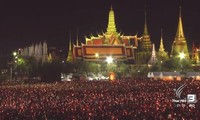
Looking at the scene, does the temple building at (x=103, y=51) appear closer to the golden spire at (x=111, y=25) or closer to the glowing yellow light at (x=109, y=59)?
the glowing yellow light at (x=109, y=59)

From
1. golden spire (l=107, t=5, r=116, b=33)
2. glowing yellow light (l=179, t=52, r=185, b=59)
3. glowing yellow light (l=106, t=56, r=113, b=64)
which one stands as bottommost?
glowing yellow light (l=106, t=56, r=113, b=64)

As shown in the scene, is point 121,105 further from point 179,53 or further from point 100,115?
point 179,53

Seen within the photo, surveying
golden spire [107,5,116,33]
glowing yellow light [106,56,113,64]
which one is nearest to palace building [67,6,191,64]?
golden spire [107,5,116,33]

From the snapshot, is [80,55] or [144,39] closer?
[80,55]

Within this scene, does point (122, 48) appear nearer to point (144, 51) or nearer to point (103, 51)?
point (103, 51)

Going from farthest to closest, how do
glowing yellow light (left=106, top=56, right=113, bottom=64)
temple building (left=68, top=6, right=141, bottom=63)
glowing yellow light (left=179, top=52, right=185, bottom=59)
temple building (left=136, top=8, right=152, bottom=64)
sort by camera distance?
temple building (left=136, top=8, right=152, bottom=64), temple building (left=68, top=6, right=141, bottom=63), glowing yellow light (left=179, top=52, right=185, bottom=59), glowing yellow light (left=106, top=56, right=113, bottom=64)

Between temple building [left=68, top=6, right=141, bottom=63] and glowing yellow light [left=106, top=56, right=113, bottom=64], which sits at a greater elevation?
temple building [left=68, top=6, right=141, bottom=63]

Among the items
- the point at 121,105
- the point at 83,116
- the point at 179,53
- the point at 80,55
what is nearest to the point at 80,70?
the point at 80,55

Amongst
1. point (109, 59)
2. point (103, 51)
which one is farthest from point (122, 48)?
point (109, 59)

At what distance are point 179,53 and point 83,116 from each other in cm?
8856

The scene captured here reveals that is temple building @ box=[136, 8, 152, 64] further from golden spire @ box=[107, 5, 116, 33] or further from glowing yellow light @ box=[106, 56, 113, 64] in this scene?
glowing yellow light @ box=[106, 56, 113, 64]

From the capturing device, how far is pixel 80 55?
110688mm

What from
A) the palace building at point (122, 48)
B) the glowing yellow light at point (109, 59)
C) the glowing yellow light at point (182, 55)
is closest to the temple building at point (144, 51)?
the palace building at point (122, 48)

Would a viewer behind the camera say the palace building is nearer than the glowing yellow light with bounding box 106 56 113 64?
No
